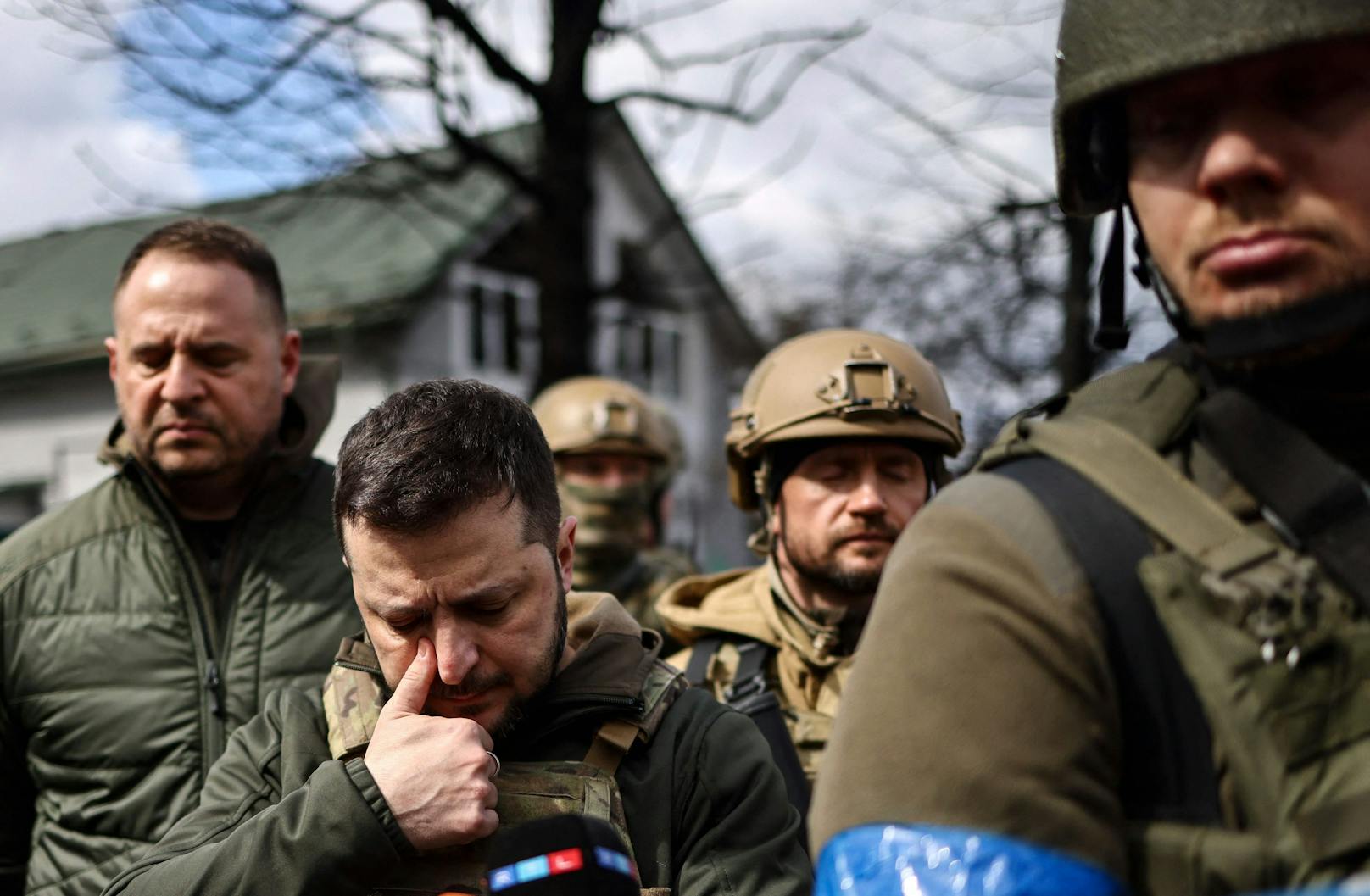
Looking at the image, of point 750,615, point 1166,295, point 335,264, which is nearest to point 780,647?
point 750,615

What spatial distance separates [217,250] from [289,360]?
39 centimetres

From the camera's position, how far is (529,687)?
8.07 ft

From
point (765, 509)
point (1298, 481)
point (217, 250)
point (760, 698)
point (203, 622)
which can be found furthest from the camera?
point (765, 509)

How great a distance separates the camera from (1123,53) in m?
1.58

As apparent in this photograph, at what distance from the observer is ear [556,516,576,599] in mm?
2654

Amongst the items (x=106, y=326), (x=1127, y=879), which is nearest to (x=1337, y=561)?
(x=1127, y=879)

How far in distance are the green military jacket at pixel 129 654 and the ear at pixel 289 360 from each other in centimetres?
25

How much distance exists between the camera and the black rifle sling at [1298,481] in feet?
4.52

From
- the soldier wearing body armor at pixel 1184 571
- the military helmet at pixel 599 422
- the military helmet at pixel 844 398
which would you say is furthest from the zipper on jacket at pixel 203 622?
the military helmet at pixel 599 422

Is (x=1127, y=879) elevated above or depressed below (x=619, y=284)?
below

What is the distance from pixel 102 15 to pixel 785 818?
8.97m

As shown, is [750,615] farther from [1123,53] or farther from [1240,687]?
[1240,687]

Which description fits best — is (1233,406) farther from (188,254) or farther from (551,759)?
(188,254)

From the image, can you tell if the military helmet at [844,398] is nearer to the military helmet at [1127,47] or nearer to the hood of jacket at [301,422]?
the hood of jacket at [301,422]
